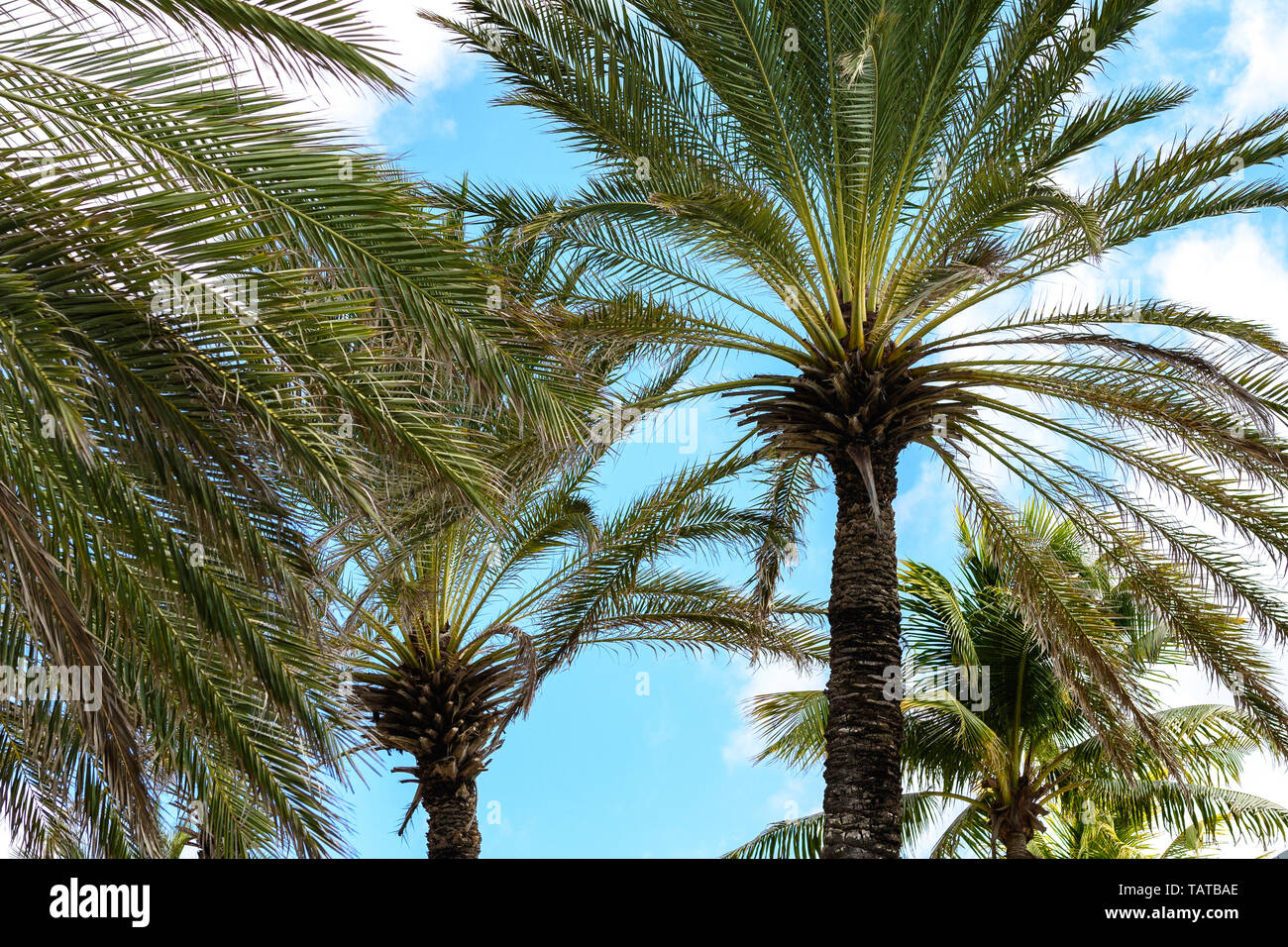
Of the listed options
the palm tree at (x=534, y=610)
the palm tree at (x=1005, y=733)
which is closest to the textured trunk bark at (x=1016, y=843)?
the palm tree at (x=1005, y=733)

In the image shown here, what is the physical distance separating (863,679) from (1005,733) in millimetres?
7725

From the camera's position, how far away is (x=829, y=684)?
9.22 meters

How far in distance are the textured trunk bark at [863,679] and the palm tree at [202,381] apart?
389cm

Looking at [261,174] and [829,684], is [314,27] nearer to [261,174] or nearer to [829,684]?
[261,174]

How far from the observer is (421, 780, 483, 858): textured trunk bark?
490 inches

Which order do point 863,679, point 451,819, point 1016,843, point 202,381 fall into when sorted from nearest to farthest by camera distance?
point 202,381 → point 863,679 → point 451,819 → point 1016,843

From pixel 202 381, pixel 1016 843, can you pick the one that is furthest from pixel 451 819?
pixel 202 381

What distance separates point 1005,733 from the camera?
15.9 m

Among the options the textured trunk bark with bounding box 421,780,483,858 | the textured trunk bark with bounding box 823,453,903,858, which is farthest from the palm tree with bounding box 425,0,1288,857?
the textured trunk bark with bounding box 421,780,483,858

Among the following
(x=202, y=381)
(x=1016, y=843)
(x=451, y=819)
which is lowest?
(x=1016, y=843)

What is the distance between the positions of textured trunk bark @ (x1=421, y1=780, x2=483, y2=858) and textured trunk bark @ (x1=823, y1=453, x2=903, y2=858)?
496 centimetres

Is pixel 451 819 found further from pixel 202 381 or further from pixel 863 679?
pixel 202 381

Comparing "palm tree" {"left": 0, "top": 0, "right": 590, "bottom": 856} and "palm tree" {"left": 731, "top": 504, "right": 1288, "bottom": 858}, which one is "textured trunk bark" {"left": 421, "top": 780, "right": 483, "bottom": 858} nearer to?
"palm tree" {"left": 731, "top": 504, "right": 1288, "bottom": 858}
